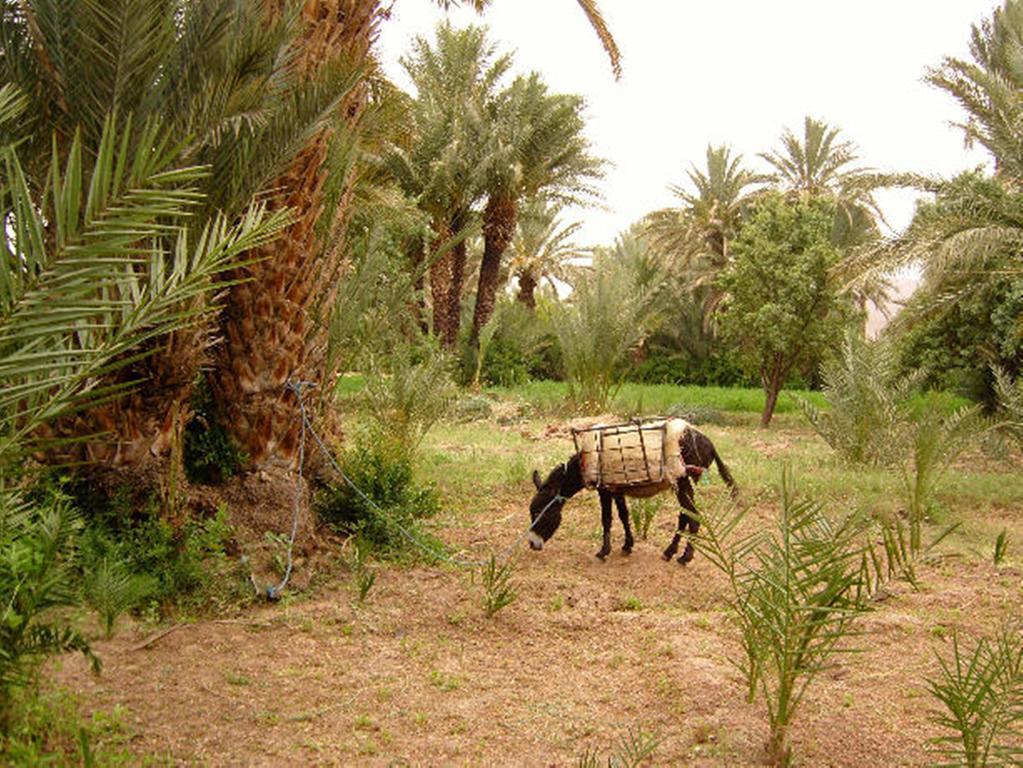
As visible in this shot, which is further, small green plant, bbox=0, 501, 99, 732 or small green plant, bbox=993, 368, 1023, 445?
small green plant, bbox=993, 368, 1023, 445

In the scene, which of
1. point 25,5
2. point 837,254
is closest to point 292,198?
point 25,5

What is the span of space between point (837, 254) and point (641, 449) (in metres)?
12.4

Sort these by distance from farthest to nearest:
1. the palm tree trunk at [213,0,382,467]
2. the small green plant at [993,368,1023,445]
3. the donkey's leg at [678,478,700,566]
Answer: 1. the small green plant at [993,368,1023,445]
2. the donkey's leg at [678,478,700,566]
3. the palm tree trunk at [213,0,382,467]

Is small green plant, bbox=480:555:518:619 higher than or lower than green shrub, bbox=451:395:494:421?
lower

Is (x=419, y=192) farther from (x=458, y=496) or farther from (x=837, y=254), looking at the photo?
(x=458, y=496)

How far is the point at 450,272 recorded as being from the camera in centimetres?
2317

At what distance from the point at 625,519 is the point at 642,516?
1080 mm

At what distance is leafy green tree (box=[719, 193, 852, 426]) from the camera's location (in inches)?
651

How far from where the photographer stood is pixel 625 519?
20.0 ft

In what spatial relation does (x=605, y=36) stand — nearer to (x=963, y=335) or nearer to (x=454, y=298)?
(x=963, y=335)

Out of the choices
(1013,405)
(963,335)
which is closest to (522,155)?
(963,335)

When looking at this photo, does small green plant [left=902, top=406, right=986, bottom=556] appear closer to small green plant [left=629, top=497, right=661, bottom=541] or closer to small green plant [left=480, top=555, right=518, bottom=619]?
small green plant [left=629, top=497, right=661, bottom=541]

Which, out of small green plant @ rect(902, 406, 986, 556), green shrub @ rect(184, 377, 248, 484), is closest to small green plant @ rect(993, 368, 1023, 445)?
small green plant @ rect(902, 406, 986, 556)

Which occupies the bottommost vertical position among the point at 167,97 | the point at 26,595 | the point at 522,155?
the point at 26,595
